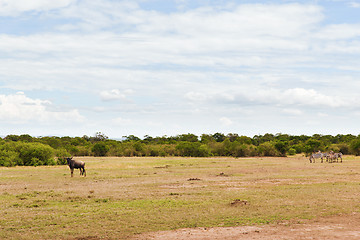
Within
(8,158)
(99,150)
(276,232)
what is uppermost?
(99,150)

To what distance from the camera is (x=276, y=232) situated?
475 inches

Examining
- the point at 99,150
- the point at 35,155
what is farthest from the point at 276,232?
the point at 99,150

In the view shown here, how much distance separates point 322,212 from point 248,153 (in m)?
59.8

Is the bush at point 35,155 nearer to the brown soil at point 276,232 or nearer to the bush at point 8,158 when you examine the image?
the bush at point 8,158

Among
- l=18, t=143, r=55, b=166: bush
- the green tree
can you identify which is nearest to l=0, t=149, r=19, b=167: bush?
l=18, t=143, r=55, b=166: bush

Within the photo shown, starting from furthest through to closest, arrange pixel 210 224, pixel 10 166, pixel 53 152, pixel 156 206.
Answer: pixel 53 152 < pixel 10 166 < pixel 156 206 < pixel 210 224

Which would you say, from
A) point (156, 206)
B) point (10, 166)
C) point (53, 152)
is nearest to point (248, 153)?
point (53, 152)

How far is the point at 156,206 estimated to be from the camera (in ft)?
54.1

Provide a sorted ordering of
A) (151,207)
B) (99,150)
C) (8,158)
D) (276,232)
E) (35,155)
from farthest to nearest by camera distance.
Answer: (99,150)
(35,155)
(8,158)
(151,207)
(276,232)

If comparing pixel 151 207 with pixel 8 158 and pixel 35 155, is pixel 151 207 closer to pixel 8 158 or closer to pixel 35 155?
pixel 8 158

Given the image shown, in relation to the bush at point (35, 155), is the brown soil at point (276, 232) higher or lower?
lower

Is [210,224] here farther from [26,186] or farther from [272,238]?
[26,186]

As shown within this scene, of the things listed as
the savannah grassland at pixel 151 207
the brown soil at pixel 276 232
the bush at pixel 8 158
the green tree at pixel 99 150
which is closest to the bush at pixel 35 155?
the bush at pixel 8 158

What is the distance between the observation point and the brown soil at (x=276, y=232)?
37.8 feet
